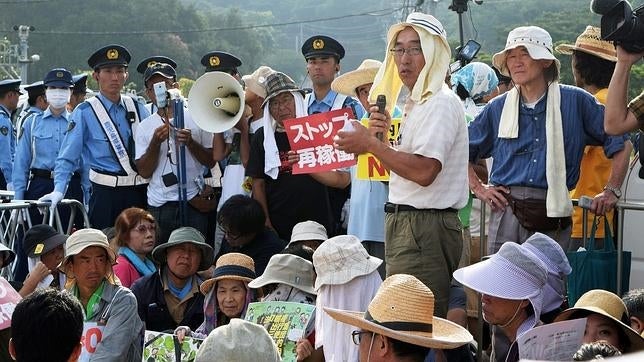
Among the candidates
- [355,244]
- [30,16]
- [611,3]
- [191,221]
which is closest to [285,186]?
[191,221]

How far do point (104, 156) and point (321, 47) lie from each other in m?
1.97

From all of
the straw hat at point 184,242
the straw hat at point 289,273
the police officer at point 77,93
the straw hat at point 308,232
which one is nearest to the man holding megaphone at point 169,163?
the straw hat at point 184,242

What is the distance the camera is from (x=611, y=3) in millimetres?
5531

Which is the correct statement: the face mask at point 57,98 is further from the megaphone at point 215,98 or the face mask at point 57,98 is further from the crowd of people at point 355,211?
the megaphone at point 215,98

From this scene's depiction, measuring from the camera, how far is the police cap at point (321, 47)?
8414 mm

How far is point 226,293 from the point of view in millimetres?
7051

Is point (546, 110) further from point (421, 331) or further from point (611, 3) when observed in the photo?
point (421, 331)

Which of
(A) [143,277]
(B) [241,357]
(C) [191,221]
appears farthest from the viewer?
(C) [191,221]

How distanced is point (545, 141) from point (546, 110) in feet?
0.56

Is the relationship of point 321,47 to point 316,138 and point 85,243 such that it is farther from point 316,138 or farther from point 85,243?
point 85,243

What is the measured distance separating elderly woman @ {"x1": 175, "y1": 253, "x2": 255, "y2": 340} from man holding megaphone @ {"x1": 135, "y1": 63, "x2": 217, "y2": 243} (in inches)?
65.8

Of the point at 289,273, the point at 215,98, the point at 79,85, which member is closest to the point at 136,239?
the point at 215,98

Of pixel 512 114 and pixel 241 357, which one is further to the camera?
pixel 512 114

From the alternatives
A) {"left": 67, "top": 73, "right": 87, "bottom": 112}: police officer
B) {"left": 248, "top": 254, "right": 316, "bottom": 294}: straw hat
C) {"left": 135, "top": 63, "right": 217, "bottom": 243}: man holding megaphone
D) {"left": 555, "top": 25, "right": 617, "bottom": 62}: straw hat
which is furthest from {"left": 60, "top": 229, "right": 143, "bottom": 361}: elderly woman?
{"left": 67, "top": 73, "right": 87, "bottom": 112}: police officer
